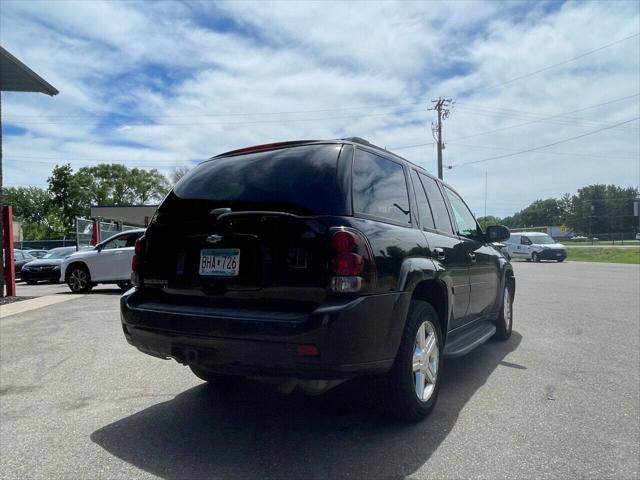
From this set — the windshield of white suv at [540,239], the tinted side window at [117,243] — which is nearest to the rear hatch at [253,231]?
the tinted side window at [117,243]

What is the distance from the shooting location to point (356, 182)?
10.5ft

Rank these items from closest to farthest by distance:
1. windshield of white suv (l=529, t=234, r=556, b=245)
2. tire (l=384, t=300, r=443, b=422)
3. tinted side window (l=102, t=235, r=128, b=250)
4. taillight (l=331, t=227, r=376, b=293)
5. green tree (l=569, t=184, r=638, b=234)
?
1. taillight (l=331, t=227, r=376, b=293)
2. tire (l=384, t=300, r=443, b=422)
3. tinted side window (l=102, t=235, r=128, b=250)
4. windshield of white suv (l=529, t=234, r=556, b=245)
5. green tree (l=569, t=184, r=638, b=234)

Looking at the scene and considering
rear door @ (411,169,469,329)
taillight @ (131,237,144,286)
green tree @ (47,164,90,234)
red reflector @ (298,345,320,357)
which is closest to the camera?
red reflector @ (298,345,320,357)

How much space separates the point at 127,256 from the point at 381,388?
1160 cm

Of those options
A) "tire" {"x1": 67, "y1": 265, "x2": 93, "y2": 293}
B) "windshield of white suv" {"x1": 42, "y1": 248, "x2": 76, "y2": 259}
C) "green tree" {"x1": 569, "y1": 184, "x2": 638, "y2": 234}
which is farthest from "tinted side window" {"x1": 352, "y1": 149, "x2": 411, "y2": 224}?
"green tree" {"x1": 569, "y1": 184, "x2": 638, "y2": 234}

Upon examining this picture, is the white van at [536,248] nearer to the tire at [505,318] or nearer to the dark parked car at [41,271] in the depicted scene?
the dark parked car at [41,271]

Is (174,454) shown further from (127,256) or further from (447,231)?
(127,256)

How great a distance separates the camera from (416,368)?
11.1 ft

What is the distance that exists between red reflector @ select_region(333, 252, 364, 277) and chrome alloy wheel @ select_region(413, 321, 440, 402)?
0.82 meters

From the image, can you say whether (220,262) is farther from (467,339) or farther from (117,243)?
(117,243)

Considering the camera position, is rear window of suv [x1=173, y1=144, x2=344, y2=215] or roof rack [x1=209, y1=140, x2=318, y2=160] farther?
roof rack [x1=209, y1=140, x2=318, y2=160]

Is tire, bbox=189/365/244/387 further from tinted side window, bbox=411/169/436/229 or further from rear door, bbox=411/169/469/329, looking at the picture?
tinted side window, bbox=411/169/436/229

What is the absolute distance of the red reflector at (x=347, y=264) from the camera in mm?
2793

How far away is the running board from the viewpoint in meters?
3.99
